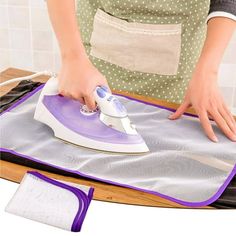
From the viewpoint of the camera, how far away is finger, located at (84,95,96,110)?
0.96m

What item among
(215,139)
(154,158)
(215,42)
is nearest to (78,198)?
(154,158)

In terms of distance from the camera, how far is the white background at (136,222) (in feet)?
2.41

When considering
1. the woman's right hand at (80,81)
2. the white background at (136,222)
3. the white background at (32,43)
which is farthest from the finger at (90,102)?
the white background at (32,43)

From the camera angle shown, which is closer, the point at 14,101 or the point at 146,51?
the point at 14,101

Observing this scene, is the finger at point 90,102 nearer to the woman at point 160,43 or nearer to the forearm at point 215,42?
the woman at point 160,43

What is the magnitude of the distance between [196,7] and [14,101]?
56 centimetres

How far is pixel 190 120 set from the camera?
1.10m

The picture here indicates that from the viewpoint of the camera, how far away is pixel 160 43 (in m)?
1.27

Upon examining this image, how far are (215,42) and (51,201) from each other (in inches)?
24.3

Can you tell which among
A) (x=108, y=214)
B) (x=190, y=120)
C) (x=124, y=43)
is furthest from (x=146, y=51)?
(x=108, y=214)

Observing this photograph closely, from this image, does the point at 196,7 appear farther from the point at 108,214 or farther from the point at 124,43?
the point at 108,214

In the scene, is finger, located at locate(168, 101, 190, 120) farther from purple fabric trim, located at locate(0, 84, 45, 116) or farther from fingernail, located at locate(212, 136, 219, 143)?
purple fabric trim, located at locate(0, 84, 45, 116)

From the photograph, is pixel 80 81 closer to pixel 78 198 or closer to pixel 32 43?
pixel 78 198

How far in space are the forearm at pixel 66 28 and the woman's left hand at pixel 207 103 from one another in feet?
0.94
